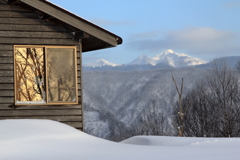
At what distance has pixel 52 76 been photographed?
32.8 ft

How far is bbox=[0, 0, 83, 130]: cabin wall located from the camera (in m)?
9.54

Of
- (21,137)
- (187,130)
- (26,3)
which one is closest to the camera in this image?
(21,137)

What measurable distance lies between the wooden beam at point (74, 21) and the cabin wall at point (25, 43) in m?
0.43

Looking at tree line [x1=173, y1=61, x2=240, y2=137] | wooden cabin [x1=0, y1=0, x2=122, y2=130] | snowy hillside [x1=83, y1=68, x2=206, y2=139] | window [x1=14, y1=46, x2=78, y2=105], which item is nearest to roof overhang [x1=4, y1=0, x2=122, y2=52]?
wooden cabin [x1=0, y1=0, x2=122, y2=130]

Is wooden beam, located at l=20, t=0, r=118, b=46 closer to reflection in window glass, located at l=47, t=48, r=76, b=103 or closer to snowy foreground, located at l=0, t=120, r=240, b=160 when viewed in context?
reflection in window glass, located at l=47, t=48, r=76, b=103

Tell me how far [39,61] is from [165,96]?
266 feet

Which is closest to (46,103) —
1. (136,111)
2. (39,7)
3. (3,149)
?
(39,7)

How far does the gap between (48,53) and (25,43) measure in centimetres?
63

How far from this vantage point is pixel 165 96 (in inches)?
3558

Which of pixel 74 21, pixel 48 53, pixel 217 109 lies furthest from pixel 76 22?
pixel 217 109

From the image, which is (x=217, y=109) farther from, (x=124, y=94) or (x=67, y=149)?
(x=124, y=94)

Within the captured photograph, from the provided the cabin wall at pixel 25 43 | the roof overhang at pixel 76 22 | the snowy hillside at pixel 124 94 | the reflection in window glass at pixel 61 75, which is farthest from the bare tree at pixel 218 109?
the snowy hillside at pixel 124 94

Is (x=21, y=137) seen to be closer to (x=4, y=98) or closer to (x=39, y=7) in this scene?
(x=4, y=98)

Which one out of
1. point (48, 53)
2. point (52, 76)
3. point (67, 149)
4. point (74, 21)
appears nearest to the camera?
point (67, 149)
